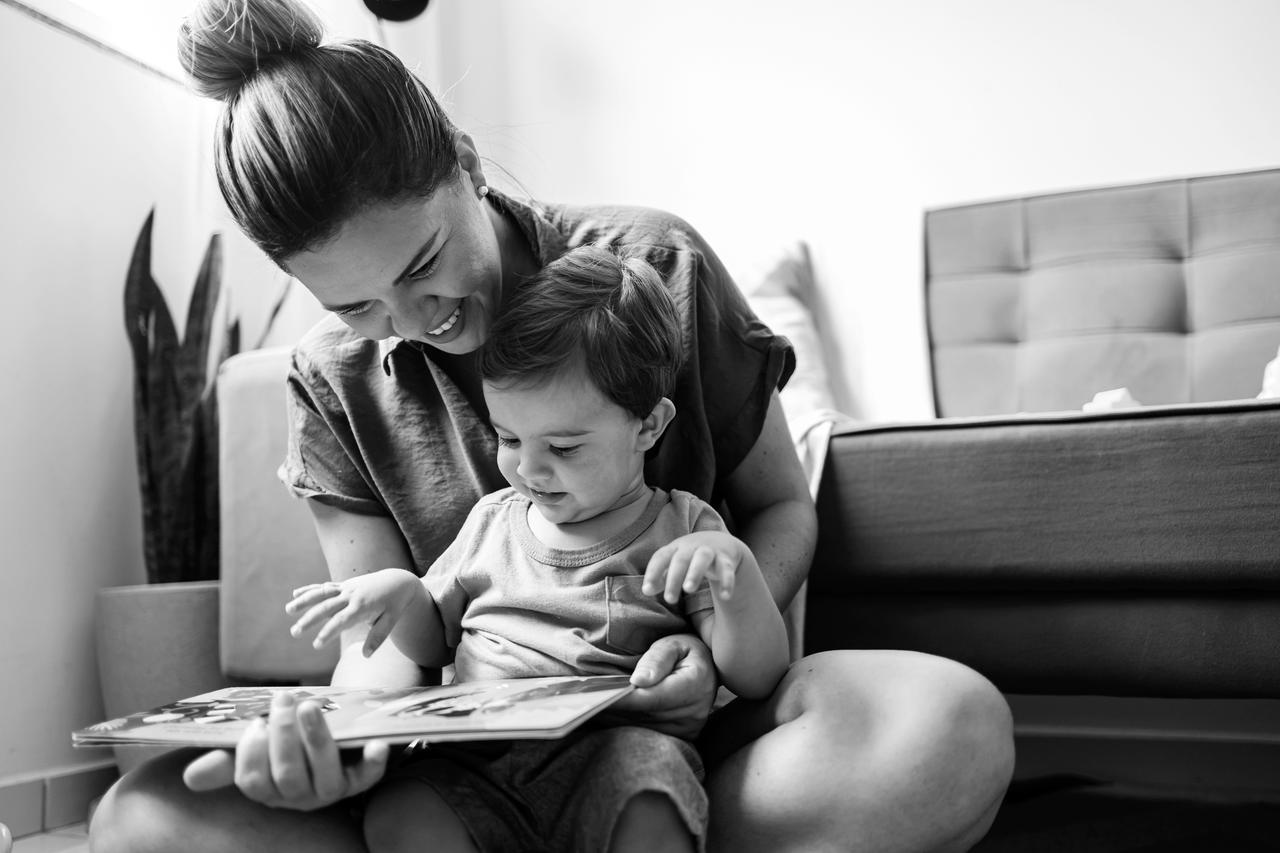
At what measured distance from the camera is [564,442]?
0.84 metres

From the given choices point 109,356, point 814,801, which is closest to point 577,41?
point 109,356

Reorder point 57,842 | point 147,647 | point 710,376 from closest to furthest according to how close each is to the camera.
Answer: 1. point 710,376
2. point 57,842
3. point 147,647

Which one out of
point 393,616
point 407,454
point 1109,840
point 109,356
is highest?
point 109,356

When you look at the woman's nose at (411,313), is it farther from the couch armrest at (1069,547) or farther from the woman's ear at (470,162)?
the couch armrest at (1069,547)

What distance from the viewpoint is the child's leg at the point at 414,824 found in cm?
72

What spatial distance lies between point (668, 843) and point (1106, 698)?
1154 millimetres

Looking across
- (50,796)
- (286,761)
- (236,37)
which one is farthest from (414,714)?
(50,796)

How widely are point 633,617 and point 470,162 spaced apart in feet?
1.29

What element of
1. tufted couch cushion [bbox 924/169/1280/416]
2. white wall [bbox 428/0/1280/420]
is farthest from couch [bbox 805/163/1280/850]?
white wall [bbox 428/0/1280/420]

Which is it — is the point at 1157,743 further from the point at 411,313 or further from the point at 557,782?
the point at 411,313

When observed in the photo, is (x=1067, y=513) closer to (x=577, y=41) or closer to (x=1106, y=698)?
(x=1106, y=698)

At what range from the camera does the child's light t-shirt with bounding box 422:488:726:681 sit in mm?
833

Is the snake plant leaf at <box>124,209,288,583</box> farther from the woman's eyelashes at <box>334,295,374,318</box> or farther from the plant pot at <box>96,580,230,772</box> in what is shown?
the woman's eyelashes at <box>334,295,374,318</box>

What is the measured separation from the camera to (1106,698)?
1.64 metres
